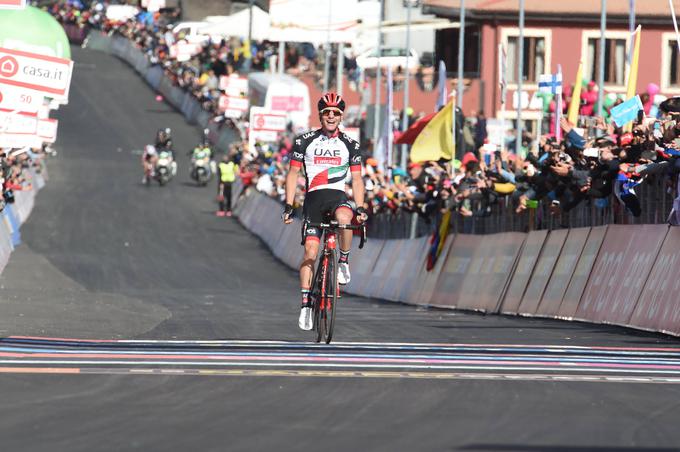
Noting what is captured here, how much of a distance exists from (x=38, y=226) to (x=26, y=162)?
1.71 meters

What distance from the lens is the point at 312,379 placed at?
10.9 meters

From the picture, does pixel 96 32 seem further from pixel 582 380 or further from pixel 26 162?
pixel 582 380

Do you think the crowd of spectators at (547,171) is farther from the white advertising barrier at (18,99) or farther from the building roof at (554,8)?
the building roof at (554,8)

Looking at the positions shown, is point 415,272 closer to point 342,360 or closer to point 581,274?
point 581,274

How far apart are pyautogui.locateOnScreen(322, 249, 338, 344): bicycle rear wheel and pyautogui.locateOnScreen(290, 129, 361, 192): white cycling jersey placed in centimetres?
61

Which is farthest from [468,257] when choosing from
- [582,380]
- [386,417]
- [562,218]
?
[386,417]

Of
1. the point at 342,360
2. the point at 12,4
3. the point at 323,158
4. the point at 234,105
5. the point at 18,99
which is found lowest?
the point at 234,105

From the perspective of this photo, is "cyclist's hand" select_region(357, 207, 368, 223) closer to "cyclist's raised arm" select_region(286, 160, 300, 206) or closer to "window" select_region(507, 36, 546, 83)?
"cyclist's raised arm" select_region(286, 160, 300, 206)

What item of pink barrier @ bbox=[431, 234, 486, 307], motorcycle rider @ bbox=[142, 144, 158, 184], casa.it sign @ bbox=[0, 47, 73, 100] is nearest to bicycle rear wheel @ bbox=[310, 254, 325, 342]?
pink barrier @ bbox=[431, 234, 486, 307]

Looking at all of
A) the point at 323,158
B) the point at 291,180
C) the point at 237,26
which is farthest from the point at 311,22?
the point at 323,158

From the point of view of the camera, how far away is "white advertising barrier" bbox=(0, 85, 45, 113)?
1128 inches

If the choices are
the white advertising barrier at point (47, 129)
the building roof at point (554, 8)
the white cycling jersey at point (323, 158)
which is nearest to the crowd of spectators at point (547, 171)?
the white cycling jersey at point (323, 158)

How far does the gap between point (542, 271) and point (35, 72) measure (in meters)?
12.3

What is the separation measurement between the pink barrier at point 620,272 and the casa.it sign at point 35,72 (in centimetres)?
1204
